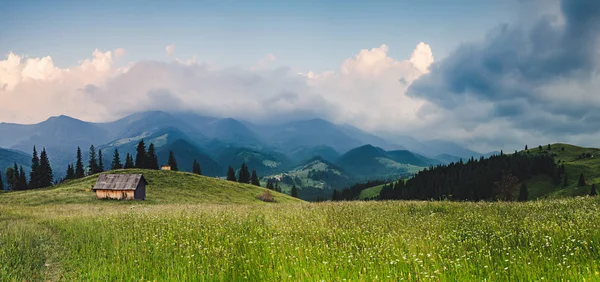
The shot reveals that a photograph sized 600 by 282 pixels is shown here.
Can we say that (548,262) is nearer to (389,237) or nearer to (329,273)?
(389,237)

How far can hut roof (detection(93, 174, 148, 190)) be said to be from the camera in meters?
59.0

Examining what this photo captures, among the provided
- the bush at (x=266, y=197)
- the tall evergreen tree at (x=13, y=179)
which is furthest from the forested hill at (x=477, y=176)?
the tall evergreen tree at (x=13, y=179)

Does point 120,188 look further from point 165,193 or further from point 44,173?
point 44,173

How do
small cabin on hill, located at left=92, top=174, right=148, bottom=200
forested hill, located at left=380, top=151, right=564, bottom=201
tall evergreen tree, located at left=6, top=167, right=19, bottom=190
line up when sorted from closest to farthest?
small cabin on hill, located at left=92, top=174, right=148, bottom=200 < tall evergreen tree, located at left=6, top=167, right=19, bottom=190 < forested hill, located at left=380, top=151, right=564, bottom=201

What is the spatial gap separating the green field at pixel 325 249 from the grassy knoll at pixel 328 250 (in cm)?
3

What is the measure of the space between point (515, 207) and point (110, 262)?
46.3ft

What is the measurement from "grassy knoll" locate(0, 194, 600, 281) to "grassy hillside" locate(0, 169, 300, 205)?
153ft

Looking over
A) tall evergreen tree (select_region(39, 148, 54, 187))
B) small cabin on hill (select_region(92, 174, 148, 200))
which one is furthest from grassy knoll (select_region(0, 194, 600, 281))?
tall evergreen tree (select_region(39, 148, 54, 187))

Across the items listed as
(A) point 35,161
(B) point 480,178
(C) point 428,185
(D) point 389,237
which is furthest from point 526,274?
(C) point 428,185

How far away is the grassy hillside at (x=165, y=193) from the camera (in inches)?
2142

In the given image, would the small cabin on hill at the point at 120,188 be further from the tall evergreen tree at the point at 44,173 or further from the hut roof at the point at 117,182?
the tall evergreen tree at the point at 44,173

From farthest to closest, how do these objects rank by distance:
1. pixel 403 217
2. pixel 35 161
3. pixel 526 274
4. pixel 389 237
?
pixel 35 161 → pixel 403 217 → pixel 389 237 → pixel 526 274

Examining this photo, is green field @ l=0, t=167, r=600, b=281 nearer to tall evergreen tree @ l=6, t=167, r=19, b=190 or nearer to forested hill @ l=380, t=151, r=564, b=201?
tall evergreen tree @ l=6, t=167, r=19, b=190

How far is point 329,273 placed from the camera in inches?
246
